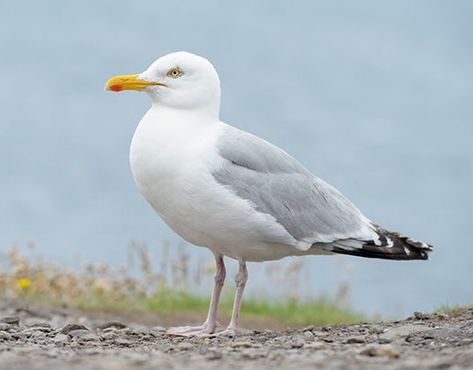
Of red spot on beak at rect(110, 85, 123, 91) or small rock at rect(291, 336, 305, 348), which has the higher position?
red spot on beak at rect(110, 85, 123, 91)

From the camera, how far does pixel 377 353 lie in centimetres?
496

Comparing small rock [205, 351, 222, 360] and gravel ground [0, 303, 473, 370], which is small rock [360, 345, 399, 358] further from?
small rock [205, 351, 222, 360]

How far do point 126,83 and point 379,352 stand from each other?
10.3ft

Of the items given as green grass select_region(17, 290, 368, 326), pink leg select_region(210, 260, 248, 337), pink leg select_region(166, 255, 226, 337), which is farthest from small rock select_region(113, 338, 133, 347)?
green grass select_region(17, 290, 368, 326)

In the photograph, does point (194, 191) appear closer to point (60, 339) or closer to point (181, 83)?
point (181, 83)

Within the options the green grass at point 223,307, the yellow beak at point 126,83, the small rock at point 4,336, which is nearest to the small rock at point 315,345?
the small rock at point 4,336

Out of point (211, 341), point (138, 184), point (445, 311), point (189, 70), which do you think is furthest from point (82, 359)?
point (445, 311)

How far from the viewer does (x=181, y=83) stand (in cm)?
724

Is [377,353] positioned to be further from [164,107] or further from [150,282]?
[150,282]

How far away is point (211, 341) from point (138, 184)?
120cm

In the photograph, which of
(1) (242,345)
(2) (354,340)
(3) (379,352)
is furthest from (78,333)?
(3) (379,352)

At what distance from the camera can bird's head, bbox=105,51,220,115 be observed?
7203mm

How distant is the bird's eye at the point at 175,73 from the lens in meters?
7.25

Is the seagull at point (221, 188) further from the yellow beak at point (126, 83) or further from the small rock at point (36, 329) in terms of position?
the small rock at point (36, 329)
